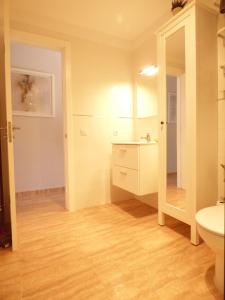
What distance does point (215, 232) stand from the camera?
0.92m

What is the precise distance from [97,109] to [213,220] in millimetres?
1892

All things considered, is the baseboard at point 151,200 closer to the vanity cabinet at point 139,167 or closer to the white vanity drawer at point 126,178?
the vanity cabinet at point 139,167

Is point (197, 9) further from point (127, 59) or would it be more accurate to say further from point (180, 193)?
point (180, 193)

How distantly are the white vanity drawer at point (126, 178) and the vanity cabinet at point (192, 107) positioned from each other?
0.37 meters

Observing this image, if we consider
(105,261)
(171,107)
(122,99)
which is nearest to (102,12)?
(122,99)

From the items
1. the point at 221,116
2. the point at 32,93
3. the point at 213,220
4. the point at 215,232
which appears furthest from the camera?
the point at 32,93

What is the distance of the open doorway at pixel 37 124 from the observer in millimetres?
2947

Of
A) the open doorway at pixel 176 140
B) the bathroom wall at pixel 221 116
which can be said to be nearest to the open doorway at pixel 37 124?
the open doorway at pixel 176 140

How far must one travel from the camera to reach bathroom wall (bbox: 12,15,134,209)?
2.39 meters

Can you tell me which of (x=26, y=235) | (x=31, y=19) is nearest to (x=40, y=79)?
(x=31, y=19)

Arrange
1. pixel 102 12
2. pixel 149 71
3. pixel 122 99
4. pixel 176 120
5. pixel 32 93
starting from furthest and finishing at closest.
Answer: pixel 32 93, pixel 122 99, pixel 149 71, pixel 102 12, pixel 176 120

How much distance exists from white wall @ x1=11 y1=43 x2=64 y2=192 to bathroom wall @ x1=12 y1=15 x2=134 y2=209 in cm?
101

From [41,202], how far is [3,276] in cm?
153

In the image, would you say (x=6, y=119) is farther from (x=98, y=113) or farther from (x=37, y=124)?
(x=37, y=124)
